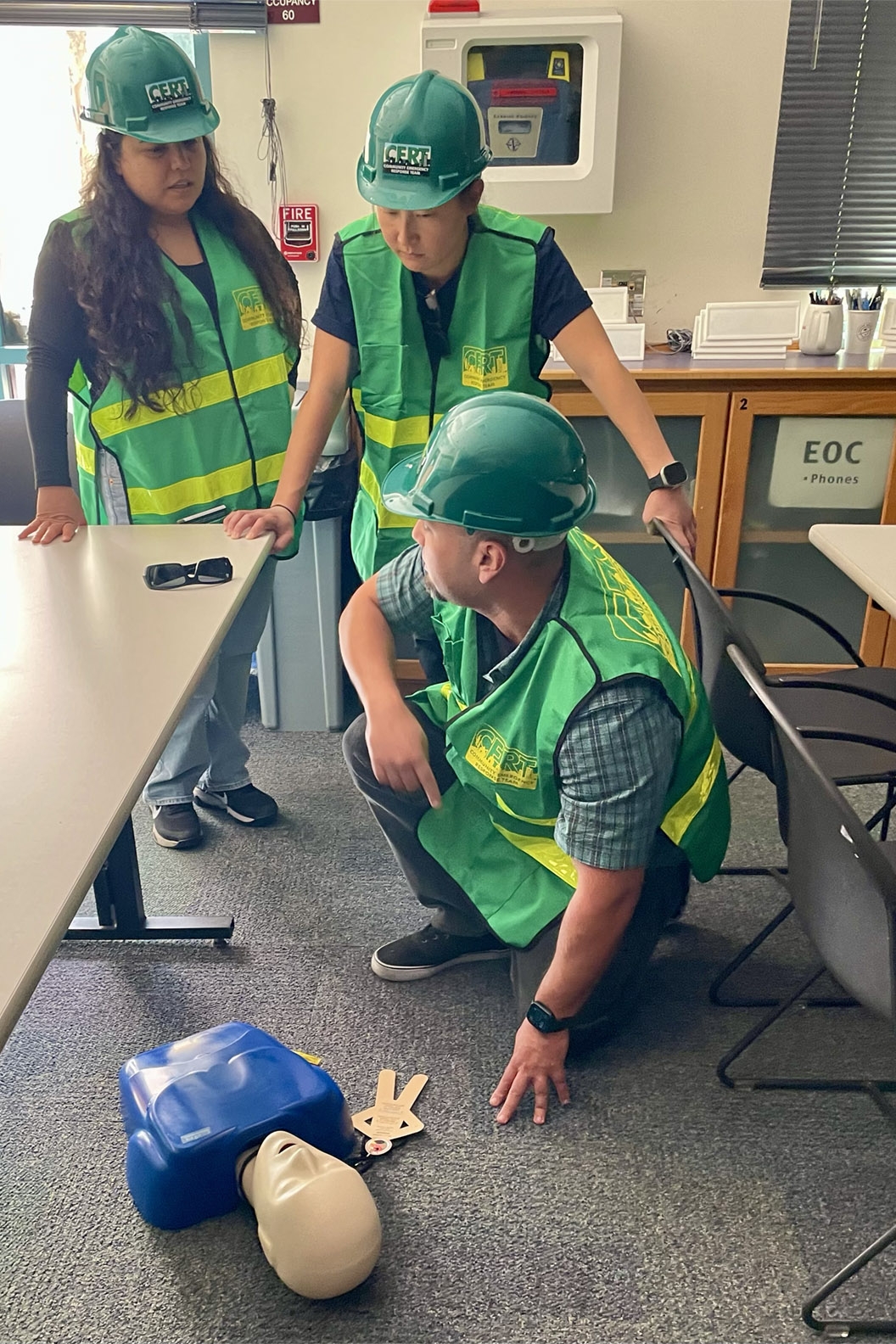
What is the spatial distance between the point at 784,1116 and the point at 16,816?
3.78 ft

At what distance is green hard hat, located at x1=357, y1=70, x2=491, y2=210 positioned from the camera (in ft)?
5.22

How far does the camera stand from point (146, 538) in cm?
Result: 185

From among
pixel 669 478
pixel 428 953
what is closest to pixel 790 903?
pixel 428 953

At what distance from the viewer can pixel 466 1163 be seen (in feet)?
4.74

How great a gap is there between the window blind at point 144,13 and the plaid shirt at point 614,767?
229 centimetres

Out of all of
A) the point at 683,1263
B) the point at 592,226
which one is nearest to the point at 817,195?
the point at 592,226

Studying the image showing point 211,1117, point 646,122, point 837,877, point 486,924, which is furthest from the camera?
point 646,122

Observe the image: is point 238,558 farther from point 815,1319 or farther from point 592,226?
point 592,226

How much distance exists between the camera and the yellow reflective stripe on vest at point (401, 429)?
1.91m

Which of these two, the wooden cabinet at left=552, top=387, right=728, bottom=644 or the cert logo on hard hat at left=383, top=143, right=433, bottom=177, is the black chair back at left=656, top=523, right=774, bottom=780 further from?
the wooden cabinet at left=552, top=387, right=728, bottom=644

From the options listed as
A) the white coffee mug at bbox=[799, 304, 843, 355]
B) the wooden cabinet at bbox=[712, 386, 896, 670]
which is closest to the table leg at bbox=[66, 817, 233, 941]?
the wooden cabinet at bbox=[712, 386, 896, 670]

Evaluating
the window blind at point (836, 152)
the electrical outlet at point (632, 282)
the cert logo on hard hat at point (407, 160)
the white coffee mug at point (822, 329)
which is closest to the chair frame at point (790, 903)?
the cert logo on hard hat at point (407, 160)

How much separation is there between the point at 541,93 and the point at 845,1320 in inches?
109

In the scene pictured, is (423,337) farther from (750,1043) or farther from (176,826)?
(750,1043)
